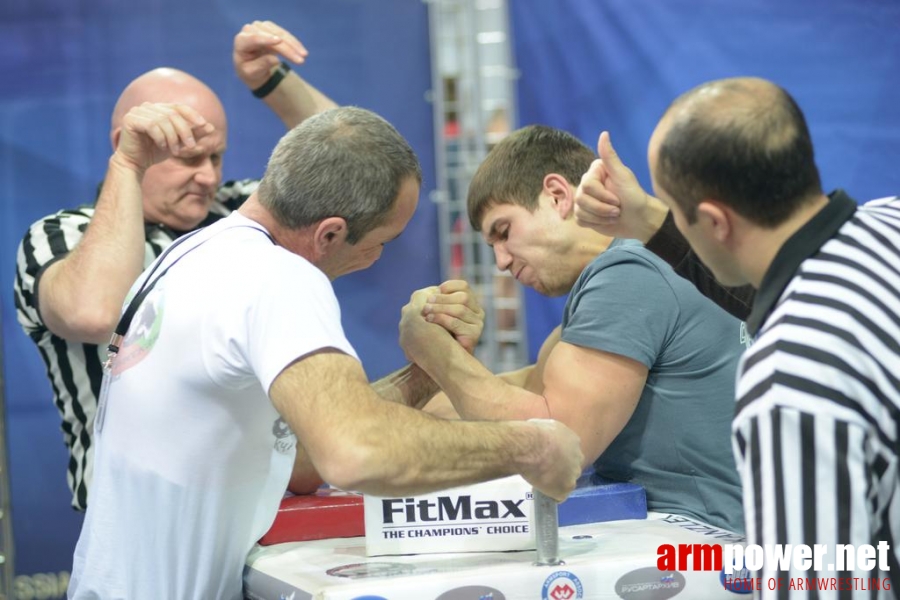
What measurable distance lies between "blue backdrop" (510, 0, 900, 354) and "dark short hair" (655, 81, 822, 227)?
1.69 m

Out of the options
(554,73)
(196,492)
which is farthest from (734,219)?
(554,73)

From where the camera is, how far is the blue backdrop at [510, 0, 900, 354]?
9.32 feet

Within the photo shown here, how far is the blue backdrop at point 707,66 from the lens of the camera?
9.32 ft

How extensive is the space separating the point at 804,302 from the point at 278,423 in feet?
2.89

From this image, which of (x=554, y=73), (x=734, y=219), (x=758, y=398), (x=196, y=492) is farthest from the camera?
(x=554, y=73)

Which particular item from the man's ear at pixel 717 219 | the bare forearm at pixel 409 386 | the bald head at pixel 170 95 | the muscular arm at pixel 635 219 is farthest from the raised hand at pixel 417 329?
the bald head at pixel 170 95

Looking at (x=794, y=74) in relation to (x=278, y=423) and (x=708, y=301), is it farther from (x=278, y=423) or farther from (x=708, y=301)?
(x=278, y=423)

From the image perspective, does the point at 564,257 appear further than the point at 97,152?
No

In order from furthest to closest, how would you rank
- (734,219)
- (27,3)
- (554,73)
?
(554,73) < (27,3) < (734,219)

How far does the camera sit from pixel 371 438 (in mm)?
1398

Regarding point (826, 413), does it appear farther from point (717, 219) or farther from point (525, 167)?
point (525, 167)

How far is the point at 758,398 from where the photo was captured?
121 centimetres

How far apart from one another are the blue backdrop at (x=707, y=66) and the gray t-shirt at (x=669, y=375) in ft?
3.59

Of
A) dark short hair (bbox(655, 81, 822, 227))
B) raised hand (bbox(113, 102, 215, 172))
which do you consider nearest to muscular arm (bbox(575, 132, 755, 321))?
dark short hair (bbox(655, 81, 822, 227))
